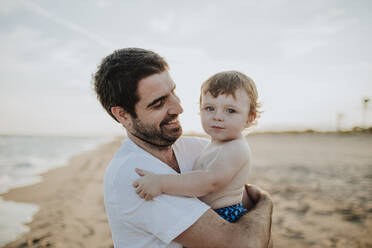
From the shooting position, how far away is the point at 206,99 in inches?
92.7

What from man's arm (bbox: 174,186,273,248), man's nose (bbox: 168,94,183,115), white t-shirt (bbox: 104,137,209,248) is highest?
man's nose (bbox: 168,94,183,115)

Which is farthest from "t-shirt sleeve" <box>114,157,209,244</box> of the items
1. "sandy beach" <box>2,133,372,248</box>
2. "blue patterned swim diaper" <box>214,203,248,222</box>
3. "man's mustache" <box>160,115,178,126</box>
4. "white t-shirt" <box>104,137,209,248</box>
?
"sandy beach" <box>2,133,372,248</box>

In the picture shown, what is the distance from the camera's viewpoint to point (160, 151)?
2387 millimetres

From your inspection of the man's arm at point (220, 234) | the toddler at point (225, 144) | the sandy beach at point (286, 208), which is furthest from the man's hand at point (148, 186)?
the sandy beach at point (286, 208)

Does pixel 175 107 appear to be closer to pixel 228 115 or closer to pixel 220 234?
pixel 228 115

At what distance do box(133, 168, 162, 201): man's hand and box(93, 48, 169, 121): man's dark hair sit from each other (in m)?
0.89

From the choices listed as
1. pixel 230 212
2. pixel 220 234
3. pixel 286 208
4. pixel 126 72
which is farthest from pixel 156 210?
pixel 286 208

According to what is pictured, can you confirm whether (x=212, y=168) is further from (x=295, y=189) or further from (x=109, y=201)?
(x=295, y=189)

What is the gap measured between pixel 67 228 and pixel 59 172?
7.66 meters

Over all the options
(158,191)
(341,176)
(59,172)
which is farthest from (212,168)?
(59,172)

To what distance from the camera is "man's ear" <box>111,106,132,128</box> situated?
8.07ft

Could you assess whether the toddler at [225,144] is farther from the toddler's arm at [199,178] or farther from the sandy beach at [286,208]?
the sandy beach at [286,208]

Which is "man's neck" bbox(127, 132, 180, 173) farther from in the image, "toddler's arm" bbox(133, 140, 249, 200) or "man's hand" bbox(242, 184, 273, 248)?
"man's hand" bbox(242, 184, 273, 248)

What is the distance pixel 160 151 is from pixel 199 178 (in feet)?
2.00
